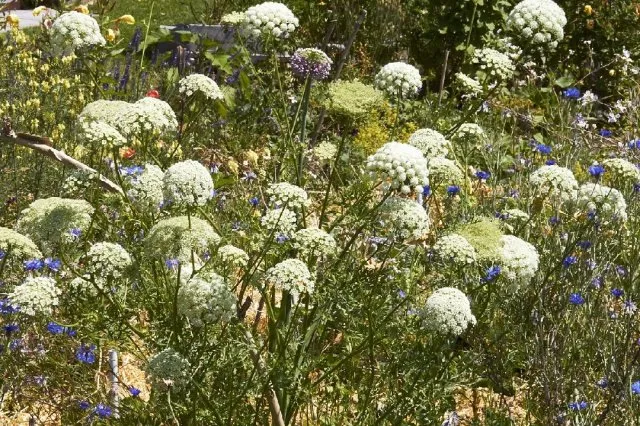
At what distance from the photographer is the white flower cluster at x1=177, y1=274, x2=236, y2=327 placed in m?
2.42

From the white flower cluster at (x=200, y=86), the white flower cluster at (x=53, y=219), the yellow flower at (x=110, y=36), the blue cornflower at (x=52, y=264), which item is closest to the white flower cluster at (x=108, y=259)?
the white flower cluster at (x=53, y=219)

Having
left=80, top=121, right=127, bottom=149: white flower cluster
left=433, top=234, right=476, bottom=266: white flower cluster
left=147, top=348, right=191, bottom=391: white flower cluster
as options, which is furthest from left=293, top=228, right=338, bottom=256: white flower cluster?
left=80, top=121, right=127, bottom=149: white flower cluster

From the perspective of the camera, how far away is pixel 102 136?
255 centimetres

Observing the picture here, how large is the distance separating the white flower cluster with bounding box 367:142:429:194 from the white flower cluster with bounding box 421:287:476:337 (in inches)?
12.9

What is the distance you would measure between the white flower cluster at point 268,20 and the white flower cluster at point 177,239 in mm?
827

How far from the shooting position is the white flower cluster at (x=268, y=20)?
9.94 ft

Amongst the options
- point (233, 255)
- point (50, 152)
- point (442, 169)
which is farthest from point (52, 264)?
point (442, 169)

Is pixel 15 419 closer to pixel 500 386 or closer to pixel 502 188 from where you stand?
pixel 500 386

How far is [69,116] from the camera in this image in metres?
5.90

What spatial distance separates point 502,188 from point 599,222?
2143 mm

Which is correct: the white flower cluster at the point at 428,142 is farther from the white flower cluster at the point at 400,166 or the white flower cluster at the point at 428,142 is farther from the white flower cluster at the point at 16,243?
the white flower cluster at the point at 16,243

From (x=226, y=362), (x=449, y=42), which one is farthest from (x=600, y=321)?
(x=449, y=42)

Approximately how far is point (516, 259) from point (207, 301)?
0.93 meters

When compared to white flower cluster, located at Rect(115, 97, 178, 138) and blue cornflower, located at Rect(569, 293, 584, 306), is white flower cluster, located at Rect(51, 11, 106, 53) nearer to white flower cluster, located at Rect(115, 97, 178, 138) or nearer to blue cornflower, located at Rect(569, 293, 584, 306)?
white flower cluster, located at Rect(115, 97, 178, 138)
